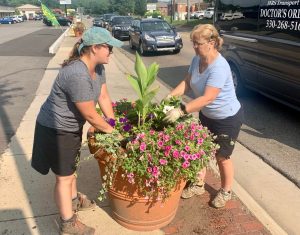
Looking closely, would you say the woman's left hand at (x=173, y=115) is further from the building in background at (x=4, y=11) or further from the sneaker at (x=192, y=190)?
the building in background at (x=4, y=11)

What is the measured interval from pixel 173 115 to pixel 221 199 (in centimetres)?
109

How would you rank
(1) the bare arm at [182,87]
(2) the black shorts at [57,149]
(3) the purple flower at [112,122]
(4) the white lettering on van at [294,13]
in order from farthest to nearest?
(4) the white lettering on van at [294,13], (1) the bare arm at [182,87], (3) the purple flower at [112,122], (2) the black shorts at [57,149]

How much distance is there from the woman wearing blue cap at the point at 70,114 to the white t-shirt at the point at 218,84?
813 mm

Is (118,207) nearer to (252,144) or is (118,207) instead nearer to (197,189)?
(197,189)

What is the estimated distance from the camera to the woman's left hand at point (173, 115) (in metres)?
3.10

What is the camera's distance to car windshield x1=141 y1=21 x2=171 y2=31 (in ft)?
56.1

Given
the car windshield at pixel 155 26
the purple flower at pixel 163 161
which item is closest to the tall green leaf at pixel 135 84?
the purple flower at pixel 163 161

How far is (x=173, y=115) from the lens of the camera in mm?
3100

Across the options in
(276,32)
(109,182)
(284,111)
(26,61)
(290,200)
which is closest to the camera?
(109,182)

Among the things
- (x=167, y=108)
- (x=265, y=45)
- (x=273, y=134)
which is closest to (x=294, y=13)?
(x=265, y=45)

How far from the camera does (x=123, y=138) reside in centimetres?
304

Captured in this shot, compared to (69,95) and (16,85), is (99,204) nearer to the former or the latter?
(69,95)

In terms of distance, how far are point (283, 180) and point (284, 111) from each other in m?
2.92

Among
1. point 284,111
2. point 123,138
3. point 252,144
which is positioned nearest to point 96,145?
point 123,138
